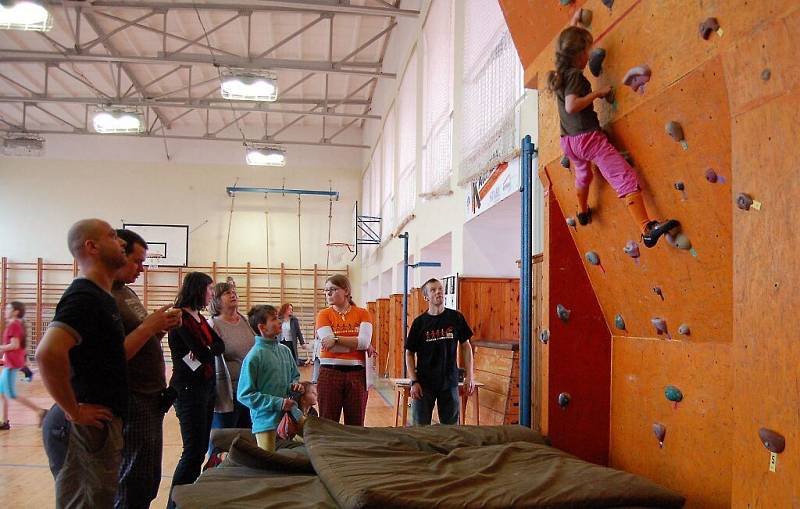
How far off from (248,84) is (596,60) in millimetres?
7680

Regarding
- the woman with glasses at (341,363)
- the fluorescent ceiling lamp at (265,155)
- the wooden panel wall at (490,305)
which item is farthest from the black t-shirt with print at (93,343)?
the fluorescent ceiling lamp at (265,155)

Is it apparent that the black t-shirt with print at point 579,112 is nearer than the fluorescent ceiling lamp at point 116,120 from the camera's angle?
Yes

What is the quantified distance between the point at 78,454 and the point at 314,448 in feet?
2.61

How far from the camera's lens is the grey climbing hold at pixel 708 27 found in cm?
161

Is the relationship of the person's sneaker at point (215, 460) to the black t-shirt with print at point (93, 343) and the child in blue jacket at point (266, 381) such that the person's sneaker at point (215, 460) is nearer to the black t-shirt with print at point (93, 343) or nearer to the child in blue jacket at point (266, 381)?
the child in blue jacket at point (266, 381)

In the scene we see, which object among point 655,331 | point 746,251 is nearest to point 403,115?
point 655,331

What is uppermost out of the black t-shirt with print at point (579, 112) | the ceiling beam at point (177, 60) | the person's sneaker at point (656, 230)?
the ceiling beam at point (177, 60)

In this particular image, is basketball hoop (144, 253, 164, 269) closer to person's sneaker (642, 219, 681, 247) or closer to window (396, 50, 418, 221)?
window (396, 50, 418, 221)

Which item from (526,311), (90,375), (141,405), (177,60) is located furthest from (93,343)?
Answer: (177,60)

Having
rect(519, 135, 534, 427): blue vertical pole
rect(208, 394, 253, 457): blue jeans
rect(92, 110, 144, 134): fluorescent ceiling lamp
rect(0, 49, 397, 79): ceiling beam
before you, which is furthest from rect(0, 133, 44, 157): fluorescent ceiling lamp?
rect(519, 135, 534, 427): blue vertical pole

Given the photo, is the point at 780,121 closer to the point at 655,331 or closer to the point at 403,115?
the point at 655,331

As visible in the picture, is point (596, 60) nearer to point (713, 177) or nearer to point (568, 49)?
point (568, 49)

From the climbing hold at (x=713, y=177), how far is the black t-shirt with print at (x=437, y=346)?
2.41 m

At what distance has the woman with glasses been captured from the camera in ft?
12.9
